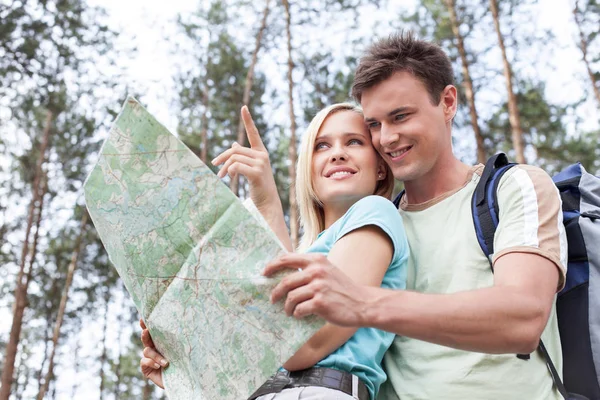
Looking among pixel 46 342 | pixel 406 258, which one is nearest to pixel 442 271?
pixel 406 258

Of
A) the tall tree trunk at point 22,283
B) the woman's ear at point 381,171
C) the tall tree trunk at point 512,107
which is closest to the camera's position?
the woman's ear at point 381,171

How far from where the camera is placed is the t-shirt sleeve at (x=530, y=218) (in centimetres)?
184

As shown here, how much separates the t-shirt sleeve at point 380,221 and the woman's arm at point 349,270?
Result: 4cm

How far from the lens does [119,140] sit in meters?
1.75

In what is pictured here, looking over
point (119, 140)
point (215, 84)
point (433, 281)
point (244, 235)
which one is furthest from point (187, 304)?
point (215, 84)

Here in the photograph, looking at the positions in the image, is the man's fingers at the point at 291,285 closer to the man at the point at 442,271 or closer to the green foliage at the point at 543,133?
the man at the point at 442,271

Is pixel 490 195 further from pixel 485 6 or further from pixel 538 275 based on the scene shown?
pixel 485 6

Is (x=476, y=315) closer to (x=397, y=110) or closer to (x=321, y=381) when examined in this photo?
(x=321, y=381)

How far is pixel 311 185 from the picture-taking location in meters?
2.86

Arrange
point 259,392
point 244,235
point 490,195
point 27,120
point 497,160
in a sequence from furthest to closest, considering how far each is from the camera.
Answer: point 27,120 < point 497,160 < point 490,195 < point 259,392 < point 244,235

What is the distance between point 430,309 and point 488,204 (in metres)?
0.87

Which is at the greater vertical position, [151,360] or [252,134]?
[252,134]

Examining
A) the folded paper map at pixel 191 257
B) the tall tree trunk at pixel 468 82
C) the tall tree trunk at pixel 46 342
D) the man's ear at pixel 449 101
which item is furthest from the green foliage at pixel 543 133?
the tall tree trunk at pixel 46 342

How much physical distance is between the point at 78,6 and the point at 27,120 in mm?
4210
